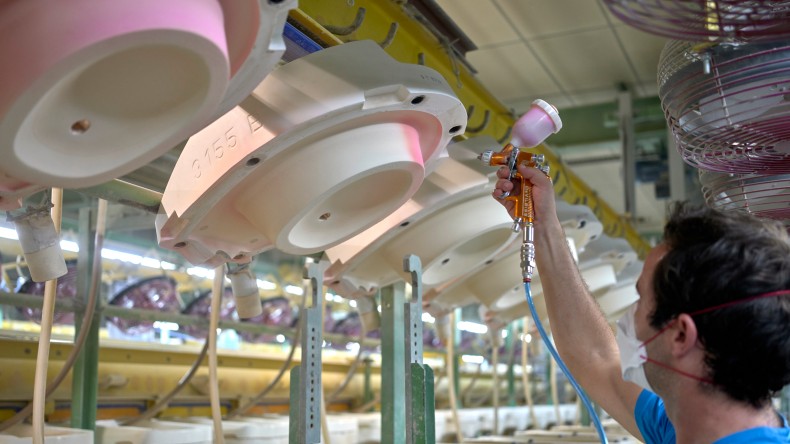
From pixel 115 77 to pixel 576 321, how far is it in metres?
1.01

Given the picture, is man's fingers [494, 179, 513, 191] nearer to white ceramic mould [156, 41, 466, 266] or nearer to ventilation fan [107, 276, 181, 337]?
white ceramic mould [156, 41, 466, 266]

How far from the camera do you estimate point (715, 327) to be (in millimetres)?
1079

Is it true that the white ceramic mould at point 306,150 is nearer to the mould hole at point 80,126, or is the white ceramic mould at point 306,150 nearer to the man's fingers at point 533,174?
the man's fingers at point 533,174

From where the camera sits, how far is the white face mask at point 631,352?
1.17m

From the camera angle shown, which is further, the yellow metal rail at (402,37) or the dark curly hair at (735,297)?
the yellow metal rail at (402,37)

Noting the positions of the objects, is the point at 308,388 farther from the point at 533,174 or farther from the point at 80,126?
the point at 80,126

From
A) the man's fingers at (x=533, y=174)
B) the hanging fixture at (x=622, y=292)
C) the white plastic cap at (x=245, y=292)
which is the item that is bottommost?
the white plastic cap at (x=245, y=292)

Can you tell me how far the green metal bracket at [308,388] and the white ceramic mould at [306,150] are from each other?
289 millimetres

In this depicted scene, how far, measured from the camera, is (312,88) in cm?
112

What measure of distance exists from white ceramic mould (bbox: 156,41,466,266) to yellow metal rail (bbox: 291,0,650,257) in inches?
4.4

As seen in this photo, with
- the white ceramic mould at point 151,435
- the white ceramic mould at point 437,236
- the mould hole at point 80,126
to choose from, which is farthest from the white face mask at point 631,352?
the white ceramic mould at point 151,435

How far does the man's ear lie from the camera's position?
1085mm

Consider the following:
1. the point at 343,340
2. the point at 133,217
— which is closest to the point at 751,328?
the point at 133,217

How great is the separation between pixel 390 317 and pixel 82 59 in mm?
1524
